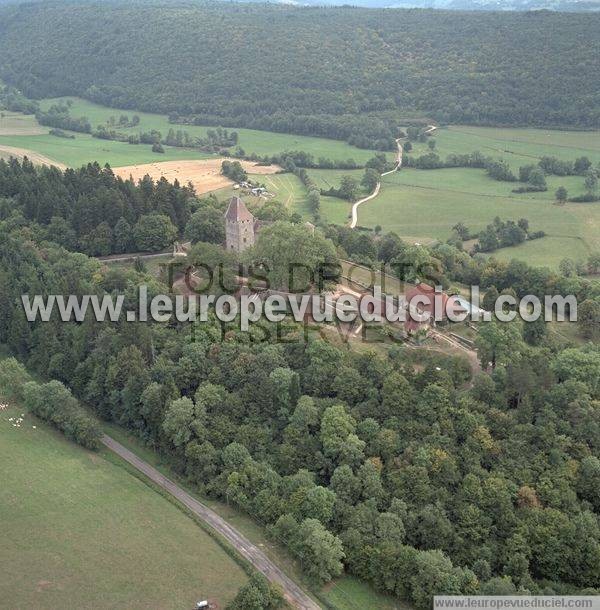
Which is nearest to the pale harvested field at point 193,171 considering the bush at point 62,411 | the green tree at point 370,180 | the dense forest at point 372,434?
the green tree at point 370,180

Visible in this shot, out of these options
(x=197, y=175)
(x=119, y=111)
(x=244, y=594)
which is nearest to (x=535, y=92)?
(x=197, y=175)

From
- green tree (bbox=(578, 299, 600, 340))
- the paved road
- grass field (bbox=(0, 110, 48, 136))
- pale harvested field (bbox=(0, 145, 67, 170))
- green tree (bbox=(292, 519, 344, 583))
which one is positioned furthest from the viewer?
grass field (bbox=(0, 110, 48, 136))

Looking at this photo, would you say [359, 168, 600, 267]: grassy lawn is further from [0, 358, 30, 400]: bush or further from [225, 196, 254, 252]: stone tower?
[0, 358, 30, 400]: bush

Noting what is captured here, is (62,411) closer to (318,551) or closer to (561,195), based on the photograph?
(318,551)

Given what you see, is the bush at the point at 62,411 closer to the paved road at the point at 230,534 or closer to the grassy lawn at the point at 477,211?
the paved road at the point at 230,534

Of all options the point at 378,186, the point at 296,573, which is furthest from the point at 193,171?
the point at 296,573

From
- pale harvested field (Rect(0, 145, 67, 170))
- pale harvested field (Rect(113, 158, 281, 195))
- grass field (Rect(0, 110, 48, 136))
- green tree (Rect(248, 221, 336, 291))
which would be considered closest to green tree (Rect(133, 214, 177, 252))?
green tree (Rect(248, 221, 336, 291))
